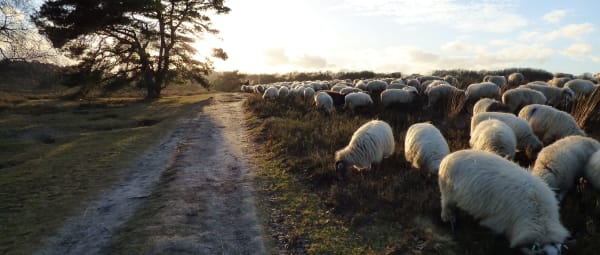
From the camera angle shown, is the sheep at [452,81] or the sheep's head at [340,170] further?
the sheep at [452,81]

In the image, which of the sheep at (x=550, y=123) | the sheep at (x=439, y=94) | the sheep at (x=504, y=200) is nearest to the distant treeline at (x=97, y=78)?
the sheep at (x=439, y=94)

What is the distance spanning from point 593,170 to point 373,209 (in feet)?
11.7

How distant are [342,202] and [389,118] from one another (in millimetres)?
9318

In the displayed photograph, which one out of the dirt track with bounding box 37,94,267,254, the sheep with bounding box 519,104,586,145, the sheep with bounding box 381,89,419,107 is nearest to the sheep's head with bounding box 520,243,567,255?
the dirt track with bounding box 37,94,267,254

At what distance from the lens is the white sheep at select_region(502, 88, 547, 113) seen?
571 inches

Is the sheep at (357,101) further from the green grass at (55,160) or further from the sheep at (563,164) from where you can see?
the sheep at (563,164)

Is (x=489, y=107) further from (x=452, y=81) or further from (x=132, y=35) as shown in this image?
(x=132, y=35)

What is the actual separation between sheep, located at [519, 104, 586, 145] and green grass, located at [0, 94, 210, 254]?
11.2 meters

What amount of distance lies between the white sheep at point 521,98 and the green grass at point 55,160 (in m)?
13.4

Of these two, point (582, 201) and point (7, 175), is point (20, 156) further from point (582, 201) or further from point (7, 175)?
point (582, 201)

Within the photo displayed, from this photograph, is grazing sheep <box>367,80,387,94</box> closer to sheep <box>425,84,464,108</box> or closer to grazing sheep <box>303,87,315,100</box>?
grazing sheep <box>303,87,315,100</box>

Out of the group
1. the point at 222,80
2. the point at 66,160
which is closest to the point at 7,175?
the point at 66,160

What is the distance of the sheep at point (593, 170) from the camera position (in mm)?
6156

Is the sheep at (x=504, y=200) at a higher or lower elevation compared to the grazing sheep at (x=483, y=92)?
lower
